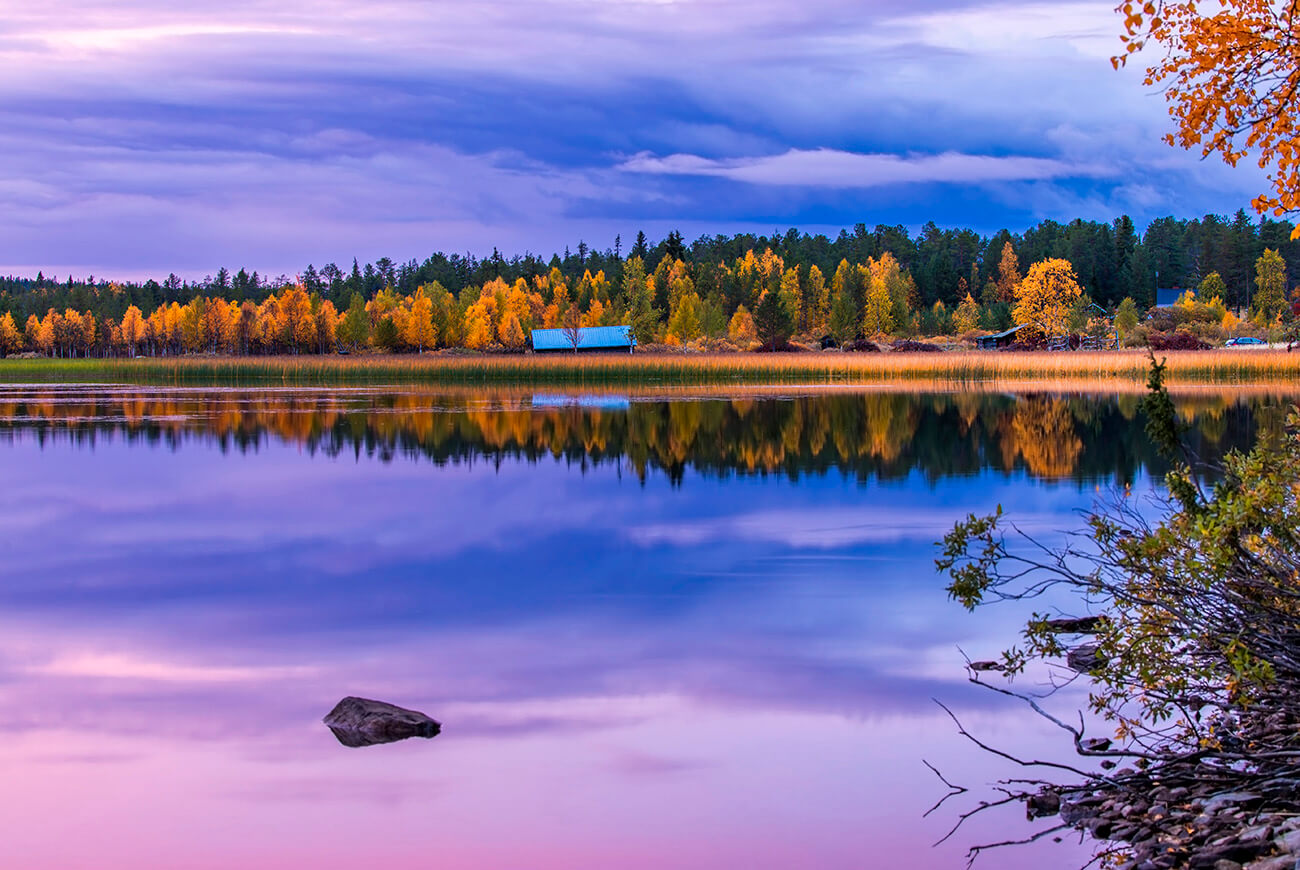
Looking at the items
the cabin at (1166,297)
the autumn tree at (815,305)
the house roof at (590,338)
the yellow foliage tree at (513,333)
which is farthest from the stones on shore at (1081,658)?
the cabin at (1166,297)

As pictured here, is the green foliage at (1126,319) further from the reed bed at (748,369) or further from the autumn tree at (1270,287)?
the reed bed at (748,369)

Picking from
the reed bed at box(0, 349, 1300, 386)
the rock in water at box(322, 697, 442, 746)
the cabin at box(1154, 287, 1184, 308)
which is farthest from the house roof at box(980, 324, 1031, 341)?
the rock in water at box(322, 697, 442, 746)

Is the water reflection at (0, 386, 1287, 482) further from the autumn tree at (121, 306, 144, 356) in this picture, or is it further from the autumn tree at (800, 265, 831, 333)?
the autumn tree at (121, 306, 144, 356)

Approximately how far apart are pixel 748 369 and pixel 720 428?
3902 cm

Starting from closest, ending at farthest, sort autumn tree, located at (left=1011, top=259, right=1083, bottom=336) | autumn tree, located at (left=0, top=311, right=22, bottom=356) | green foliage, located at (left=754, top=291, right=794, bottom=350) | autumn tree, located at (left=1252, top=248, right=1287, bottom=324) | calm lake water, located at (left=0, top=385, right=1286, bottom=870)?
calm lake water, located at (left=0, top=385, right=1286, bottom=870)
autumn tree, located at (left=1011, top=259, right=1083, bottom=336)
green foliage, located at (left=754, top=291, right=794, bottom=350)
autumn tree, located at (left=1252, top=248, right=1287, bottom=324)
autumn tree, located at (left=0, top=311, right=22, bottom=356)

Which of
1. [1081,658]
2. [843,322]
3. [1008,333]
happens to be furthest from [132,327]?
[1081,658]

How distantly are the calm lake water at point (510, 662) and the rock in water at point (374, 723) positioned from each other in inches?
4.9

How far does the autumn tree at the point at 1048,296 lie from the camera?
98.6 m

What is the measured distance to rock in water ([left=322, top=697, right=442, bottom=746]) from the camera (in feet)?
27.7

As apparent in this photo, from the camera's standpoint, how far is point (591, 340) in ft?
395

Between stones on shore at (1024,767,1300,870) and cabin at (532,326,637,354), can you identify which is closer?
stones on shore at (1024,767,1300,870)

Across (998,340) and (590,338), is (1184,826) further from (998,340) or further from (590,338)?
(590,338)

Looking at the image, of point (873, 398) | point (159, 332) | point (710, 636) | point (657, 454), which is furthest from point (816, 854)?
point (159, 332)

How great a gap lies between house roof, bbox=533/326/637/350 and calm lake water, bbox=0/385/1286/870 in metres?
93.8
